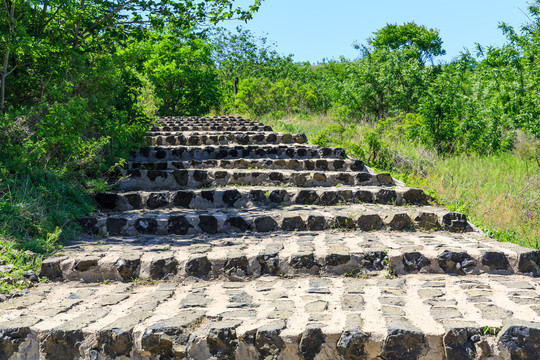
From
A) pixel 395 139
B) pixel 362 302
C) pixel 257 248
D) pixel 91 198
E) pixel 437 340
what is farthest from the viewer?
pixel 395 139

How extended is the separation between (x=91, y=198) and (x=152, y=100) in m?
5.73

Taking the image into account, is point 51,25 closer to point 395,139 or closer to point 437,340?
point 437,340

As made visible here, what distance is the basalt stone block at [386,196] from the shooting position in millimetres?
5812

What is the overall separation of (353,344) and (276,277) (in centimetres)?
142

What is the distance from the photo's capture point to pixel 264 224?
5086mm

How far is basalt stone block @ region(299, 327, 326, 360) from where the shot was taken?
2709 mm

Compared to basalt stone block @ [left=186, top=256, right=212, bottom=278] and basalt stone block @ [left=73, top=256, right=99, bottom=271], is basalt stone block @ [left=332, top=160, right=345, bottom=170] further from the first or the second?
basalt stone block @ [left=73, top=256, right=99, bottom=271]

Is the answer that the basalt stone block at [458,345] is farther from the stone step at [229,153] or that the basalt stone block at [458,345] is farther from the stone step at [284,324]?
the stone step at [229,153]

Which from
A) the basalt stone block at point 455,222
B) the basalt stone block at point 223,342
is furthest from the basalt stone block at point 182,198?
the basalt stone block at point 223,342

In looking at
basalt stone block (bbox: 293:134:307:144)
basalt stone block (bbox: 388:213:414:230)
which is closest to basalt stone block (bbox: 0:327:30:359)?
basalt stone block (bbox: 388:213:414:230)

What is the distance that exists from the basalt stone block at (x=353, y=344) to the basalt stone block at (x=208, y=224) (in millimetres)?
2597

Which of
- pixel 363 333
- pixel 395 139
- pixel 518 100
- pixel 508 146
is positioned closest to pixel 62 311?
pixel 363 333

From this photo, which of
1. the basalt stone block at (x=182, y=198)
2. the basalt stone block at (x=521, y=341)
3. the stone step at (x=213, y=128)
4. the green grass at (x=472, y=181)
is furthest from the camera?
the stone step at (x=213, y=128)

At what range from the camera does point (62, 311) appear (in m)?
3.23
